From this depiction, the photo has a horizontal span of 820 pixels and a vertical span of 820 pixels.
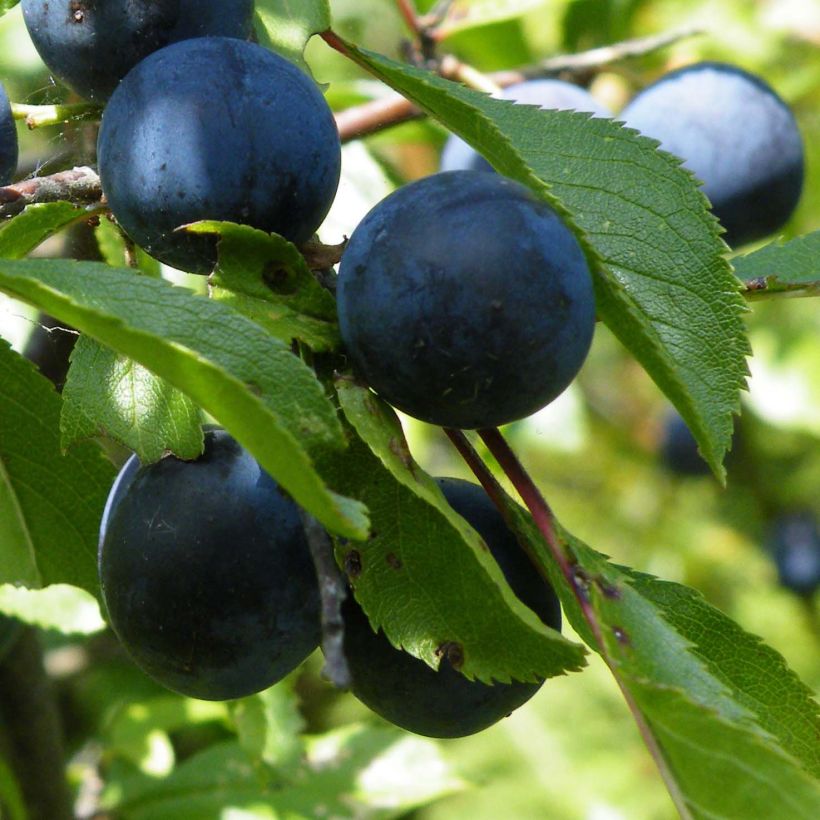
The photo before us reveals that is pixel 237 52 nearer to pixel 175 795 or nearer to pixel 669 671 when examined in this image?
pixel 669 671

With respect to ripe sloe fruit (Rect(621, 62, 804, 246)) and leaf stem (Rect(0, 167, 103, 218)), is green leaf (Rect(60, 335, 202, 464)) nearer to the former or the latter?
leaf stem (Rect(0, 167, 103, 218))

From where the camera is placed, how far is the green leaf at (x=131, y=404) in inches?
28.5

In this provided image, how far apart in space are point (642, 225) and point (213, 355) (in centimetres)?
33

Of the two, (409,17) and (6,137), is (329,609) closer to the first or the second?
(6,137)

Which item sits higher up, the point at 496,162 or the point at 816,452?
the point at 496,162

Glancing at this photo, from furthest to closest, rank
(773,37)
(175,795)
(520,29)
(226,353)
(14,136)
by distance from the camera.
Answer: (773,37)
(520,29)
(175,795)
(14,136)
(226,353)

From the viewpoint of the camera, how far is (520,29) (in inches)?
69.9

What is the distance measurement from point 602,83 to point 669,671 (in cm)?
155

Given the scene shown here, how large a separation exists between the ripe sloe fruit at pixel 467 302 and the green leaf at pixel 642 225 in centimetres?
9

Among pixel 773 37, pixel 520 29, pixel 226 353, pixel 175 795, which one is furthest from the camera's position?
pixel 773 37

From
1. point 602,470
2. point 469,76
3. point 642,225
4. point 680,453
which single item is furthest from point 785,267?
point 602,470

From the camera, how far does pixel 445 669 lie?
742mm

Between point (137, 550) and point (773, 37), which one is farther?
point (773, 37)

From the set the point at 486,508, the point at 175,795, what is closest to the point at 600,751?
the point at 175,795
